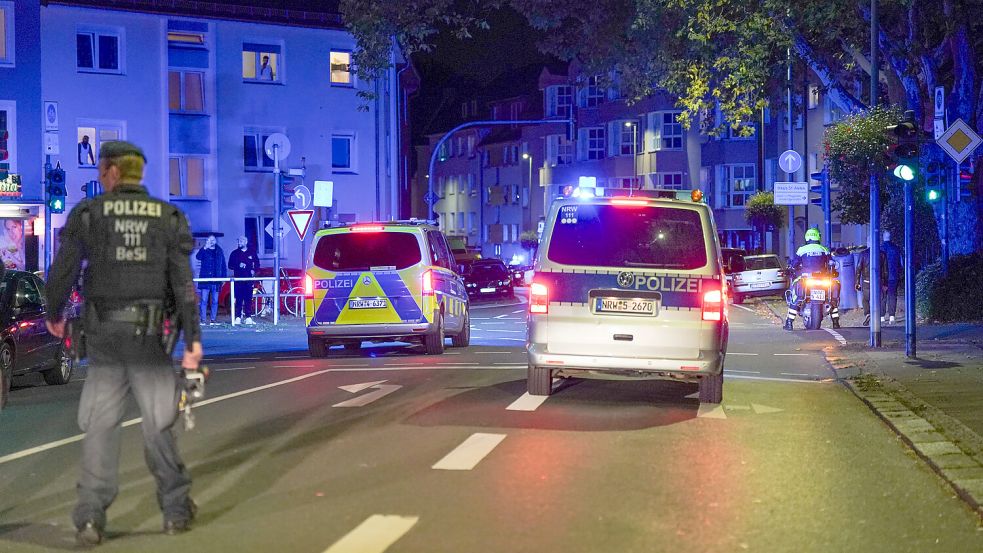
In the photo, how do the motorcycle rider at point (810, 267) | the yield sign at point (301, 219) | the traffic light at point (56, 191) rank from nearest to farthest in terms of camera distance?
1. the motorcycle rider at point (810, 267)
2. the traffic light at point (56, 191)
3. the yield sign at point (301, 219)

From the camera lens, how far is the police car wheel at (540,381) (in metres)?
13.3

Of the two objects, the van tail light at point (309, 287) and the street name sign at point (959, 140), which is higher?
the street name sign at point (959, 140)

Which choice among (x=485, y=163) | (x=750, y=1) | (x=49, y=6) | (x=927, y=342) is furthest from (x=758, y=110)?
(x=485, y=163)

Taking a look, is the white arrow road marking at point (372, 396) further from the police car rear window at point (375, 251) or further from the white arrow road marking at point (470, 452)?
the police car rear window at point (375, 251)

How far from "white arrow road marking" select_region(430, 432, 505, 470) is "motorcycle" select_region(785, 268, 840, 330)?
1615 centimetres

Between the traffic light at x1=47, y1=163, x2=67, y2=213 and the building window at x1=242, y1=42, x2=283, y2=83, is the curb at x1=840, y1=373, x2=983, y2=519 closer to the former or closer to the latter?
the traffic light at x1=47, y1=163, x2=67, y2=213

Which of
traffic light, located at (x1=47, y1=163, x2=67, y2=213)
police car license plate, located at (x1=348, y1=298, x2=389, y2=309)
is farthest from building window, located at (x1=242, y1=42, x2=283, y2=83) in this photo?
police car license plate, located at (x1=348, y1=298, x2=389, y2=309)

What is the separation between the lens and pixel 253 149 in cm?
4850

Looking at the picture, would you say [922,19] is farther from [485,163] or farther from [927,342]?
[485,163]

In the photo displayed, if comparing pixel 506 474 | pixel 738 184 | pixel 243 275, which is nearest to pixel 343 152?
pixel 243 275

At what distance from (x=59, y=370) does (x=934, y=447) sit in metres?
10.4

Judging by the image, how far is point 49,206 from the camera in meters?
26.3

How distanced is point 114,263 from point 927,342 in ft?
54.3

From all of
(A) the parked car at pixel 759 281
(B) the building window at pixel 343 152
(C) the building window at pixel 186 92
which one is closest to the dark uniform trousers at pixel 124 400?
(A) the parked car at pixel 759 281
